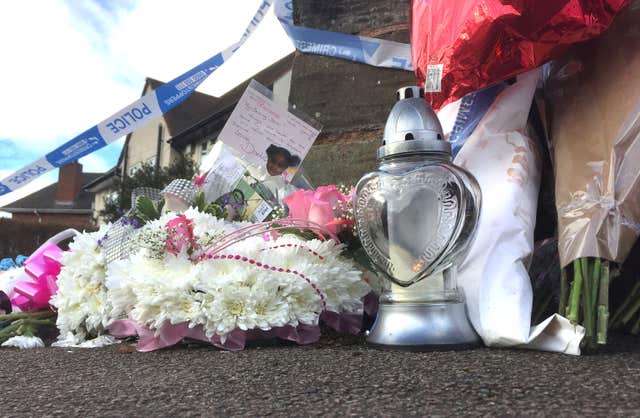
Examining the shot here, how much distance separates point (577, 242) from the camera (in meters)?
1.21

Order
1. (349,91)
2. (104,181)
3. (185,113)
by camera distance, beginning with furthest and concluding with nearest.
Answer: (104,181), (185,113), (349,91)

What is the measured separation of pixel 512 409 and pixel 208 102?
934 inches

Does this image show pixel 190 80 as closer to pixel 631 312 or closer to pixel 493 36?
pixel 493 36

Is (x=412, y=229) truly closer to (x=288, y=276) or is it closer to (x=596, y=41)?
(x=288, y=276)

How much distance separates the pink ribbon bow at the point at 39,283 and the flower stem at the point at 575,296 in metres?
1.71

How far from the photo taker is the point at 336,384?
3.12 feet

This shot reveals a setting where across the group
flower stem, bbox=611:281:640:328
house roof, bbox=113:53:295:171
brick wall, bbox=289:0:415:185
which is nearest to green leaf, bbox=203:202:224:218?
brick wall, bbox=289:0:415:185

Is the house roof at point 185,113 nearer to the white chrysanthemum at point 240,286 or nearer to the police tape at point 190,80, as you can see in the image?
the police tape at point 190,80

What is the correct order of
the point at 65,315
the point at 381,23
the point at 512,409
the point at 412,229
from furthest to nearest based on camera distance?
the point at 381,23 < the point at 65,315 < the point at 412,229 < the point at 512,409

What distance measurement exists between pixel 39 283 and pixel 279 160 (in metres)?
0.99

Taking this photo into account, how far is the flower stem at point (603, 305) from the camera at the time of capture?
111 cm

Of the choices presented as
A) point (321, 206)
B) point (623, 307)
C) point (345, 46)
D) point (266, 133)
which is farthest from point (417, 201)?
point (345, 46)

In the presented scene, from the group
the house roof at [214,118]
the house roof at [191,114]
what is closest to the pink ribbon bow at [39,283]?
the house roof at [214,118]

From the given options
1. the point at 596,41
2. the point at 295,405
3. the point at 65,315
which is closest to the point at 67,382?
the point at 295,405
